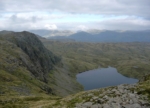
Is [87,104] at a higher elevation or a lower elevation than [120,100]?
lower

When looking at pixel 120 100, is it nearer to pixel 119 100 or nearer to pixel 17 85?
pixel 119 100

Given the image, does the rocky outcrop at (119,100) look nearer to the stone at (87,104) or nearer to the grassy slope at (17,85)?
the stone at (87,104)

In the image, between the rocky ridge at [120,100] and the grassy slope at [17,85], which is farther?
the grassy slope at [17,85]

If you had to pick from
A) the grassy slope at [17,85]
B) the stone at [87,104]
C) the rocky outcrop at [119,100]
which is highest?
the rocky outcrop at [119,100]

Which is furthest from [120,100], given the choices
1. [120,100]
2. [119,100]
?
[119,100]

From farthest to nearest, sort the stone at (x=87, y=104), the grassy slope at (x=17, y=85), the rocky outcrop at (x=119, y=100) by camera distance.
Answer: the grassy slope at (x=17, y=85) < the stone at (x=87, y=104) < the rocky outcrop at (x=119, y=100)

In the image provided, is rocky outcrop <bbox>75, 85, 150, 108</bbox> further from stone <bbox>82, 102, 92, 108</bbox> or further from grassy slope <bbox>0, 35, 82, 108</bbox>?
grassy slope <bbox>0, 35, 82, 108</bbox>

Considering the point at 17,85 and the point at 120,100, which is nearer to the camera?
the point at 120,100

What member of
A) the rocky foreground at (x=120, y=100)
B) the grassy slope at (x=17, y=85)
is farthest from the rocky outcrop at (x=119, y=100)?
the grassy slope at (x=17, y=85)

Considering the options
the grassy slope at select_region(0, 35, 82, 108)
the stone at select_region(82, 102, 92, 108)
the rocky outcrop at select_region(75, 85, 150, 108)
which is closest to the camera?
the rocky outcrop at select_region(75, 85, 150, 108)

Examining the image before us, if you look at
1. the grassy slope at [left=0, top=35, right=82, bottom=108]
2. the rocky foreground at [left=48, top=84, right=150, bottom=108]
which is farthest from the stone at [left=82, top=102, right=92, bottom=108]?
the grassy slope at [left=0, top=35, right=82, bottom=108]

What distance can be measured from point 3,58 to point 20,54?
85.0ft

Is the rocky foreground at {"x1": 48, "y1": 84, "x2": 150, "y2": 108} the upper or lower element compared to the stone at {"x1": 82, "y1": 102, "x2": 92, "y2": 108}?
upper

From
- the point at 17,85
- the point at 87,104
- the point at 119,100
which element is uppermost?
the point at 119,100
